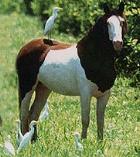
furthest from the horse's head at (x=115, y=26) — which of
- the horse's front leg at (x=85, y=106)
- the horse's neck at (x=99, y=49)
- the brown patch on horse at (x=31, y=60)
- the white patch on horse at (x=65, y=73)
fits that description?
the brown patch on horse at (x=31, y=60)

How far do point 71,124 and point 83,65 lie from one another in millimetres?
2089

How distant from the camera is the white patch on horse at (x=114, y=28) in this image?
23.3 feet

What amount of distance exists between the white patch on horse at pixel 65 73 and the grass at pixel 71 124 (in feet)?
2.05

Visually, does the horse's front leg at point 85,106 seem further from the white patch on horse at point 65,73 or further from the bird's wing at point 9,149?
the bird's wing at point 9,149

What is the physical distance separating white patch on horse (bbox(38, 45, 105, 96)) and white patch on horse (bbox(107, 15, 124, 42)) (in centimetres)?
53

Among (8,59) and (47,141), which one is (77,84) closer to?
(47,141)

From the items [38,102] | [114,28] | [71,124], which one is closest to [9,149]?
[38,102]

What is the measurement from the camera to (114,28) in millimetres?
7117

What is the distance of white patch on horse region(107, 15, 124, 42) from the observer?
710cm

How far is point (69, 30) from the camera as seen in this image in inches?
727

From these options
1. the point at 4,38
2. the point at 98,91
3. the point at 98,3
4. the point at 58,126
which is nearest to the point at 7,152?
the point at 98,91

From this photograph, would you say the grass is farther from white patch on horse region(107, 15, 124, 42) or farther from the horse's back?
white patch on horse region(107, 15, 124, 42)

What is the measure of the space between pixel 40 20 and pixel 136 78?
8.80m

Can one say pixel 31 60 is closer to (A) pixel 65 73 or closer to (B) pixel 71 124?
(A) pixel 65 73
